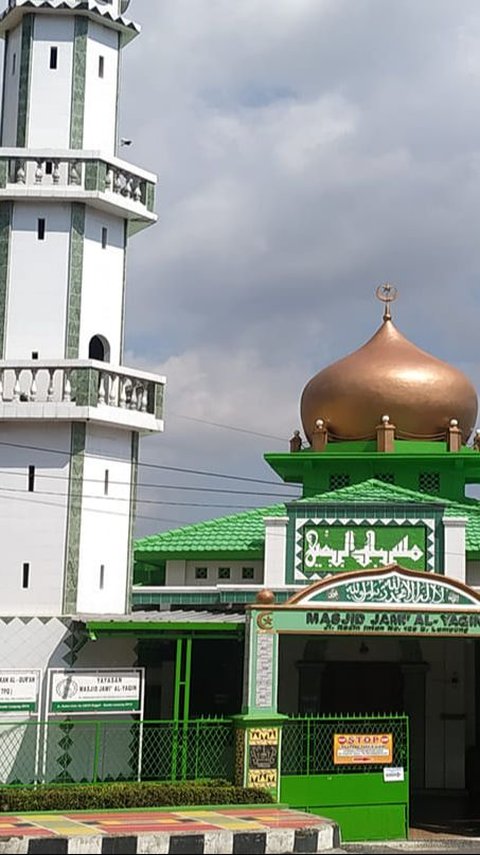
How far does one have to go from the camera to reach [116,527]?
2161 centimetres

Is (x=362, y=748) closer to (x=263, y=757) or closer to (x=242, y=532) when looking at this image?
(x=263, y=757)

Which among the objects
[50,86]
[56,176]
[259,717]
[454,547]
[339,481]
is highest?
[50,86]

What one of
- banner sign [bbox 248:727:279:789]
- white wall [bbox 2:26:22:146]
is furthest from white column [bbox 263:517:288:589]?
white wall [bbox 2:26:22:146]

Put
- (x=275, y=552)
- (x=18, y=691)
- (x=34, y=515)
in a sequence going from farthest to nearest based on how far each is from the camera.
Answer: (x=275, y=552)
(x=34, y=515)
(x=18, y=691)

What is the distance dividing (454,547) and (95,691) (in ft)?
22.6

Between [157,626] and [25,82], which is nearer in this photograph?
[157,626]

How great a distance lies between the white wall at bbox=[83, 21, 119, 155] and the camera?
2222cm

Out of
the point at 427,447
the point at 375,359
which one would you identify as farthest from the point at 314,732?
the point at 375,359

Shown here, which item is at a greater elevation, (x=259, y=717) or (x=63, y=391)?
(x=63, y=391)

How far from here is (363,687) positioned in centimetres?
2530

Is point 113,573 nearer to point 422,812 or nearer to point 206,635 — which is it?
point 206,635

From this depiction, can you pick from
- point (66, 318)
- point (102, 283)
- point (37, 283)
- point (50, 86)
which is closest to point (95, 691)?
point (66, 318)

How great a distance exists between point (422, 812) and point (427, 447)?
878 centimetres

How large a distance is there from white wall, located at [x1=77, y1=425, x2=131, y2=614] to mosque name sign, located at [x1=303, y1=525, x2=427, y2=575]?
11.4 feet
